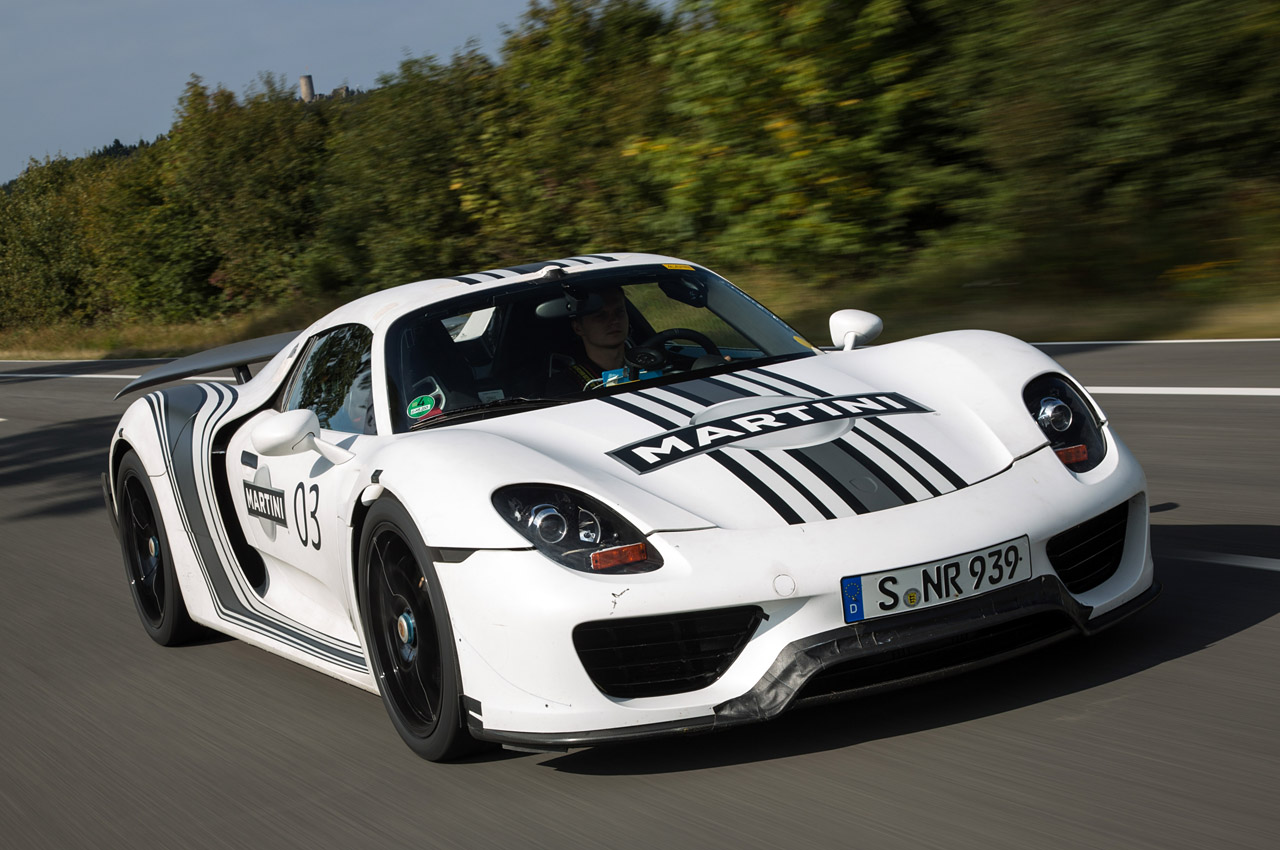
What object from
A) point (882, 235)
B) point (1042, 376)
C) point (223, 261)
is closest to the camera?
point (1042, 376)

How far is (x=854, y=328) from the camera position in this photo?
170 inches

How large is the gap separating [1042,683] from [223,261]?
111ft

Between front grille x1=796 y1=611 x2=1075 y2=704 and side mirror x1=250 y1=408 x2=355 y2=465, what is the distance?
152cm

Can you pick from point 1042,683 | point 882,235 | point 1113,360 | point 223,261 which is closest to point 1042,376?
point 1042,683

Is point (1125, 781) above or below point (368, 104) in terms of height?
below

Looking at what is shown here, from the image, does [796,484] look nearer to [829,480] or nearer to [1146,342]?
[829,480]

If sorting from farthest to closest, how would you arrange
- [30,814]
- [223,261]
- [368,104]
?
1. [223,261]
2. [368,104]
3. [30,814]

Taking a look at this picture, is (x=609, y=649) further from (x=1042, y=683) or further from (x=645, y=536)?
(x=1042, y=683)

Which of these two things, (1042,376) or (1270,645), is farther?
(1042,376)

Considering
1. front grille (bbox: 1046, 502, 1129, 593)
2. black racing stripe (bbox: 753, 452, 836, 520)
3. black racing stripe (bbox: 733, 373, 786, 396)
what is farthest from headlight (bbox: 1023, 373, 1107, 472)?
black racing stripe (bbox: 753, 452, 836, 520)

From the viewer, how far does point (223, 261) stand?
34.6 meters

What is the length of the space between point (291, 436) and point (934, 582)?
1795 mm

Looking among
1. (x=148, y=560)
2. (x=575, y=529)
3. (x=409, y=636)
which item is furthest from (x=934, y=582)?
(x=148, y=560)

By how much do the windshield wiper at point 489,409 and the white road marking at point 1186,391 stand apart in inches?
179
